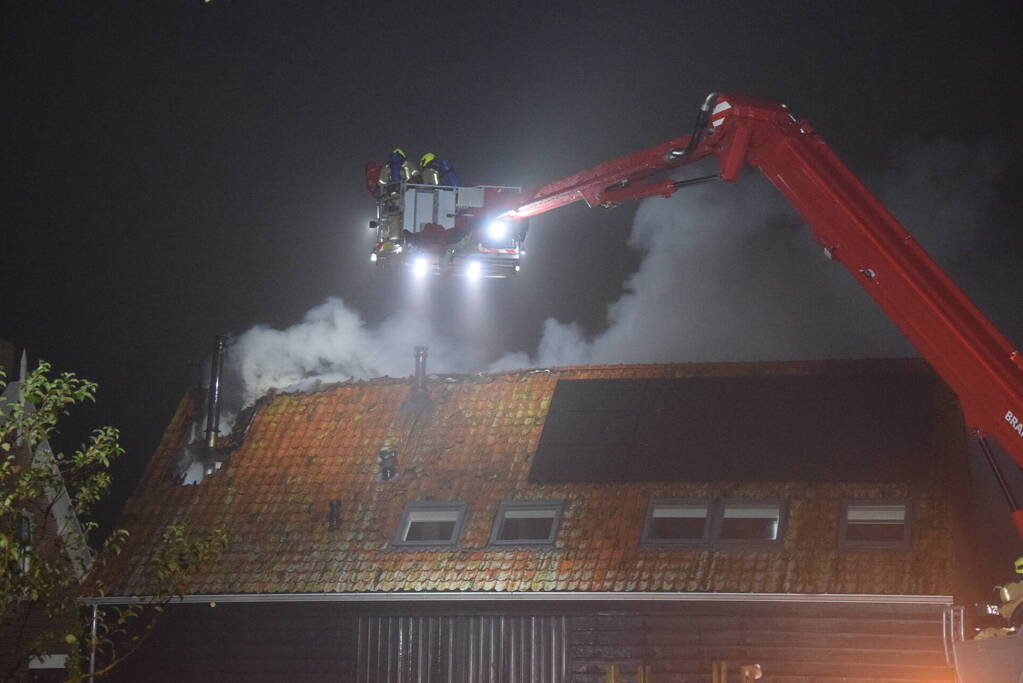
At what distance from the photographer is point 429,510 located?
22609 millimetres

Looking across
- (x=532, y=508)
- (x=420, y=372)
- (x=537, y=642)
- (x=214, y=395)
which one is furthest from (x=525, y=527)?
(x=214, y=395)

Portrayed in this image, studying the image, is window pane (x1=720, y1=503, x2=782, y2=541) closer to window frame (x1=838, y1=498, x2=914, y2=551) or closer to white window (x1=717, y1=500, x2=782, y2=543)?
white window (x1=717, y1=500, x2=782, y2=543)

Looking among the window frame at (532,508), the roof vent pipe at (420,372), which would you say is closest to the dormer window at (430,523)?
the window frame at (532,508)

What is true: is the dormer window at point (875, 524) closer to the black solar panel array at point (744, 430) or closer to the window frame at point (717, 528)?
the black solar panel array at point (744, 430)

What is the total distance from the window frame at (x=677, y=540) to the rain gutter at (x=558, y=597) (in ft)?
3.40

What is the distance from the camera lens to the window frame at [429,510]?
21.9 m

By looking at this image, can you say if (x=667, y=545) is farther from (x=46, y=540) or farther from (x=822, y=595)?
(x=46, y=540)

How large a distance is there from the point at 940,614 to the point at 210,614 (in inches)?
480

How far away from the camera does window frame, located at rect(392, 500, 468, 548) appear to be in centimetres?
2186

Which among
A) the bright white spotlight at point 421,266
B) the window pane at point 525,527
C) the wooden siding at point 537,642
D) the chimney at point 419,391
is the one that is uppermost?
the chimney at point 419,391

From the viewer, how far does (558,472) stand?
22406 mm

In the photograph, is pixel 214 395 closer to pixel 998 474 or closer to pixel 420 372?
pixel 420 372

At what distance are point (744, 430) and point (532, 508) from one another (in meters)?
3.85

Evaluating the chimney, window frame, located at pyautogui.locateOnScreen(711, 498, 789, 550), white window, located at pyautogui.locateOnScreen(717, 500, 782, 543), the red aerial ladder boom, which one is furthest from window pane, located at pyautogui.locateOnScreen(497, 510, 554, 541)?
the red aerial ladder boom
